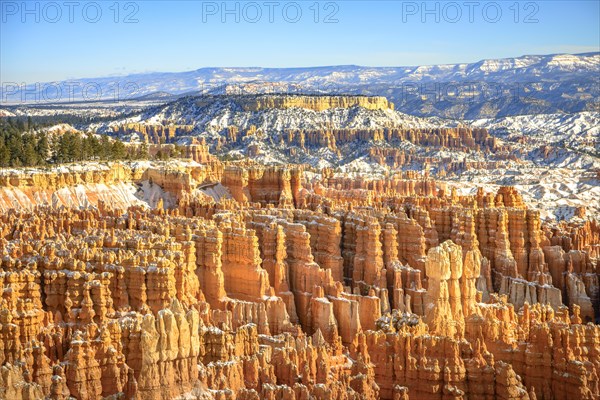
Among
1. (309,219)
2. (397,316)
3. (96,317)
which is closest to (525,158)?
(309,219)

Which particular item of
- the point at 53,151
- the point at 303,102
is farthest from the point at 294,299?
the point at 303,102

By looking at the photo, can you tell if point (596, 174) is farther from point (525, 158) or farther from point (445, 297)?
point (445, 297)

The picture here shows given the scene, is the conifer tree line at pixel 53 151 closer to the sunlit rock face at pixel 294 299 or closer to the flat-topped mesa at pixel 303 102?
the sunlit rock face at pixel 294 299

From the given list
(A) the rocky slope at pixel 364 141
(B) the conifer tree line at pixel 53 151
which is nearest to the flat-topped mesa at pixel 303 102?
(A) the rocky slope at pixel 364 141

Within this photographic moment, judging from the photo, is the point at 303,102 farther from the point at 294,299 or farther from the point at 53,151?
the point at 294,299

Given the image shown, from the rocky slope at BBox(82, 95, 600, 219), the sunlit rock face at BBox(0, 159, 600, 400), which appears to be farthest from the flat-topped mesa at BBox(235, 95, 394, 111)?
the sunlit rock face at BBox(0, 159, 600, 400)

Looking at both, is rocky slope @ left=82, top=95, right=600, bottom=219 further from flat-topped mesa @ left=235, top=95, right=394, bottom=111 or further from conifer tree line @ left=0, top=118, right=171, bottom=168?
conifer tree line @ left=0, top=118, right=171, bottom=168
